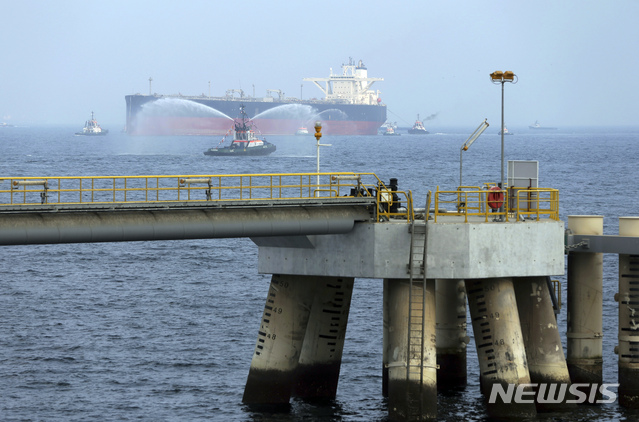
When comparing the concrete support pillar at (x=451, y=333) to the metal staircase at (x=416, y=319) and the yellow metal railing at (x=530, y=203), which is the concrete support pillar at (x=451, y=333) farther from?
the metal staircase at (x=416, y=319)

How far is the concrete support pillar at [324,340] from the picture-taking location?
33.4m

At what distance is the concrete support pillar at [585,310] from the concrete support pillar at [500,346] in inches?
163

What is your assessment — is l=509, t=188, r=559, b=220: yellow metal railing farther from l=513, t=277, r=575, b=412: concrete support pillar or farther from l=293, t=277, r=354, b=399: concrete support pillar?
l=293, t=277, r=354, b=399: concrete support pillar

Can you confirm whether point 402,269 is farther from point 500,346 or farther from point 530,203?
point 530,203

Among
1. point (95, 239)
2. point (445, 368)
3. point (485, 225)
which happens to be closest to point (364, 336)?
point (445, 368)

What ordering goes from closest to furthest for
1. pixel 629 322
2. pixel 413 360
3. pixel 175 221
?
pixel 175 221 → pixel 413 360 → pixel 629 322

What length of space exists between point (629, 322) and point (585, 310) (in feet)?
5.28

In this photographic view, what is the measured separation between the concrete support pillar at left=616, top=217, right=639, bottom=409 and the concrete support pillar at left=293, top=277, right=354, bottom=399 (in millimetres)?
8889

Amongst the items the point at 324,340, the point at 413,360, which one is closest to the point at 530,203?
the point at 413,360

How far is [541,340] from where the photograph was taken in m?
32.3

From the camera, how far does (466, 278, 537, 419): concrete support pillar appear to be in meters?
30.7

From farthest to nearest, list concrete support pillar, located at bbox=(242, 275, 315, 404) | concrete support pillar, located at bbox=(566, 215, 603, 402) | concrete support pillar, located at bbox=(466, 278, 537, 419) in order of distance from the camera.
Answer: concrete support pillar, located at bbox=(566, 215, 603, 402), concrete support pillar, located at bbox=(242, 275, 315, 404), concrete support pillar, located at bbox=(466, 278, 537, 419)

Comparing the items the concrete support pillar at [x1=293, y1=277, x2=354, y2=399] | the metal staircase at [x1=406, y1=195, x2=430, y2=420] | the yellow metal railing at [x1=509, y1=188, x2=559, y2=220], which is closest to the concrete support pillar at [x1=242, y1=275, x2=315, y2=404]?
the concrete support pillar at [x1=293, y1=277, x2=354, y2=399]

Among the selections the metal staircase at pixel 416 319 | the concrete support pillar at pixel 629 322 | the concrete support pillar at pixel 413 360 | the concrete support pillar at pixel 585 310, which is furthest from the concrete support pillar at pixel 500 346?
the concrete support pillar at pixel 629 322
